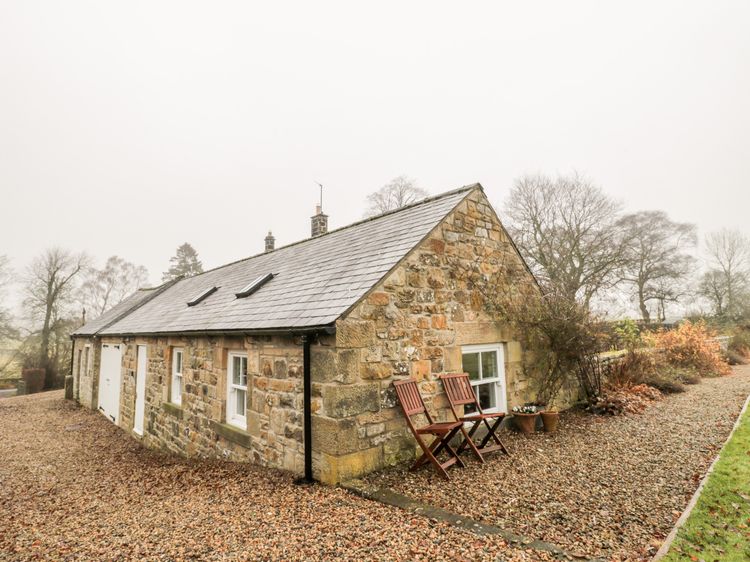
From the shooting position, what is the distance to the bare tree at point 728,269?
28.6 meters

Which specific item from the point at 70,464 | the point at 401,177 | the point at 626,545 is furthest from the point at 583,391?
the point at 401,177

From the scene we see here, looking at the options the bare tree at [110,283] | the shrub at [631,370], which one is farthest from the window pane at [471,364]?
the bare tree at [110,283]

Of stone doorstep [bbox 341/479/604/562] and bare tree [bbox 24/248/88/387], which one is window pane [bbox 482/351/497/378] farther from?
bare tree [bbox 24/248/88/387]

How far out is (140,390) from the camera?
36.0ft

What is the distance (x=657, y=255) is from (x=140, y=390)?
28046 millimetres

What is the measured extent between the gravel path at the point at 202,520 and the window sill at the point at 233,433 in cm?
36

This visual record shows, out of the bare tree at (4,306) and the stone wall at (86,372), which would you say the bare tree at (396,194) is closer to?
the stone wall at (86,372)

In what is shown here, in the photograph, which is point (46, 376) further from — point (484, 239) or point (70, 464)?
point (484, 239)

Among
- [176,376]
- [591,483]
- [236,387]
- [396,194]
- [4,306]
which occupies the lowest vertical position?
[591,483]

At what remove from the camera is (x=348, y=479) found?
4.89m

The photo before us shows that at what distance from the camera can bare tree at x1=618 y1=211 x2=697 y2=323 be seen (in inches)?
926

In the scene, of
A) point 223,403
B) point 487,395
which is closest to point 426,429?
point 487,395

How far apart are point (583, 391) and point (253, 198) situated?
52369 millimetres

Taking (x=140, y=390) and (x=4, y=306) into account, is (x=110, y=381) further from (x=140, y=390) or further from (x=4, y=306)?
(x=4, y=306)
